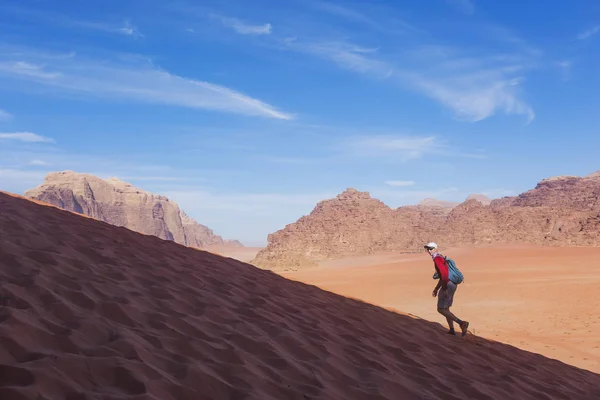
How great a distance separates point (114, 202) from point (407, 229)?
77.1m

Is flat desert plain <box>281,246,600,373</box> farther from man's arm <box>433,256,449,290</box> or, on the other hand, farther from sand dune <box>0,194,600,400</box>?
sand dune <box>0,194,600,400</box>

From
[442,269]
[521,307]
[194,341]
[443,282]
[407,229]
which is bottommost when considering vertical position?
[521,307]

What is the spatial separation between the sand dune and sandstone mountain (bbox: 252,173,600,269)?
56090 mm

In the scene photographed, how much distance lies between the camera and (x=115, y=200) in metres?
128

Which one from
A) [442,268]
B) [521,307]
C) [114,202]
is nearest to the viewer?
[442,268]

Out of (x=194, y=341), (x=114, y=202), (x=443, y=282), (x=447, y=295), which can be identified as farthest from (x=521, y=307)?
(x=114, y=202)

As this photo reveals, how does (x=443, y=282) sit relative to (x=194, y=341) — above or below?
above

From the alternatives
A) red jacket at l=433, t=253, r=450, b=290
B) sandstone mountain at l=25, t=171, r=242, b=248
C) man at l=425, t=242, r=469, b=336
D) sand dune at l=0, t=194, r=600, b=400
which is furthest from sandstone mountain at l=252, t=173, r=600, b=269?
sand dune at l=0, t=194, r=600, b=400

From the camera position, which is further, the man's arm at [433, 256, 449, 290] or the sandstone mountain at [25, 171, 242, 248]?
the sandstone mountain at [25, 171, 242, 248]

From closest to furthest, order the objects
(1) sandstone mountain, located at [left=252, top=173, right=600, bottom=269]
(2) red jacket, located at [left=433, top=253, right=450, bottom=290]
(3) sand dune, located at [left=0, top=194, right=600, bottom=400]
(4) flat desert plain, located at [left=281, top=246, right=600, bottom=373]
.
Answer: (3) sand dune, located at [left=0, top=194, right=600, bottom=400]
(2) red jacket, located at [left=433, top=253, right=450, bottom=290]
(4) flat desert plain, located at [left=281, top=246, right=600, bottom=373]
(1) sandstone mountain, located at [left=252, top=173, right=600, bottom=269]

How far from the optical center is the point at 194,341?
4117mm

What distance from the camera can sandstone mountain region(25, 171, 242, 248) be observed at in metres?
105

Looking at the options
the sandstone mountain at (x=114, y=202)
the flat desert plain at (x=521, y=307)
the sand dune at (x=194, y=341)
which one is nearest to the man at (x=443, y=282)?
the sand dune at (x=194, y=341)

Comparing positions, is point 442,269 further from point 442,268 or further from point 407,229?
point 407,229
